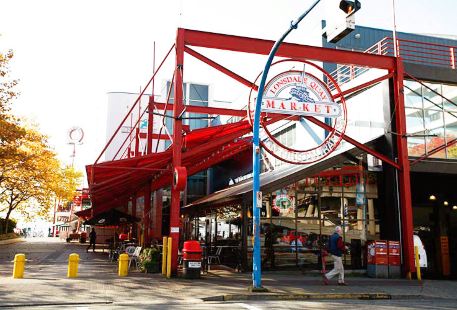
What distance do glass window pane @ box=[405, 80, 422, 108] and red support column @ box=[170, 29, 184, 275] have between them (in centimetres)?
1009

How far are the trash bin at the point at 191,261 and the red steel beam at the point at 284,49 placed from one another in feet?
23.0

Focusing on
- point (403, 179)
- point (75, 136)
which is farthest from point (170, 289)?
point (75, 136)

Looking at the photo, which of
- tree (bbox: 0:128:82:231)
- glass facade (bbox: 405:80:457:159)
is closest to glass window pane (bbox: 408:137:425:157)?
glass facade (bbox: 405:80:457:159)

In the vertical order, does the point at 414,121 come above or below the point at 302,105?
above

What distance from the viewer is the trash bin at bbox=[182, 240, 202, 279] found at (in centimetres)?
1515

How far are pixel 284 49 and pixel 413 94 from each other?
21.3 feet

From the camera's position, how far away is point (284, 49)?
18.0m

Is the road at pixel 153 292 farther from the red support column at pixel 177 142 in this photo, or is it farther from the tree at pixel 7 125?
the tree at pixel 7 125

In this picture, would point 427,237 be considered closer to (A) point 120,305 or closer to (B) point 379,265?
(B) point 379,265

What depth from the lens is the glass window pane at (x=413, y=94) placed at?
800 inches

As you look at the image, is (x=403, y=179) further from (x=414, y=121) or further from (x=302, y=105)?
(x=302, y=105)

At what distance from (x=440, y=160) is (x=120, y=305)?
15061mm

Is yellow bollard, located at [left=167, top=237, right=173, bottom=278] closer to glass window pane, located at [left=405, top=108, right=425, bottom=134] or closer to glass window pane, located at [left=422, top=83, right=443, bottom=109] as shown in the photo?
glass window pane, located at [left=405, top=108, right=425, bottom=134]

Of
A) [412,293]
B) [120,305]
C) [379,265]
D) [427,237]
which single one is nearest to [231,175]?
[427,237]
